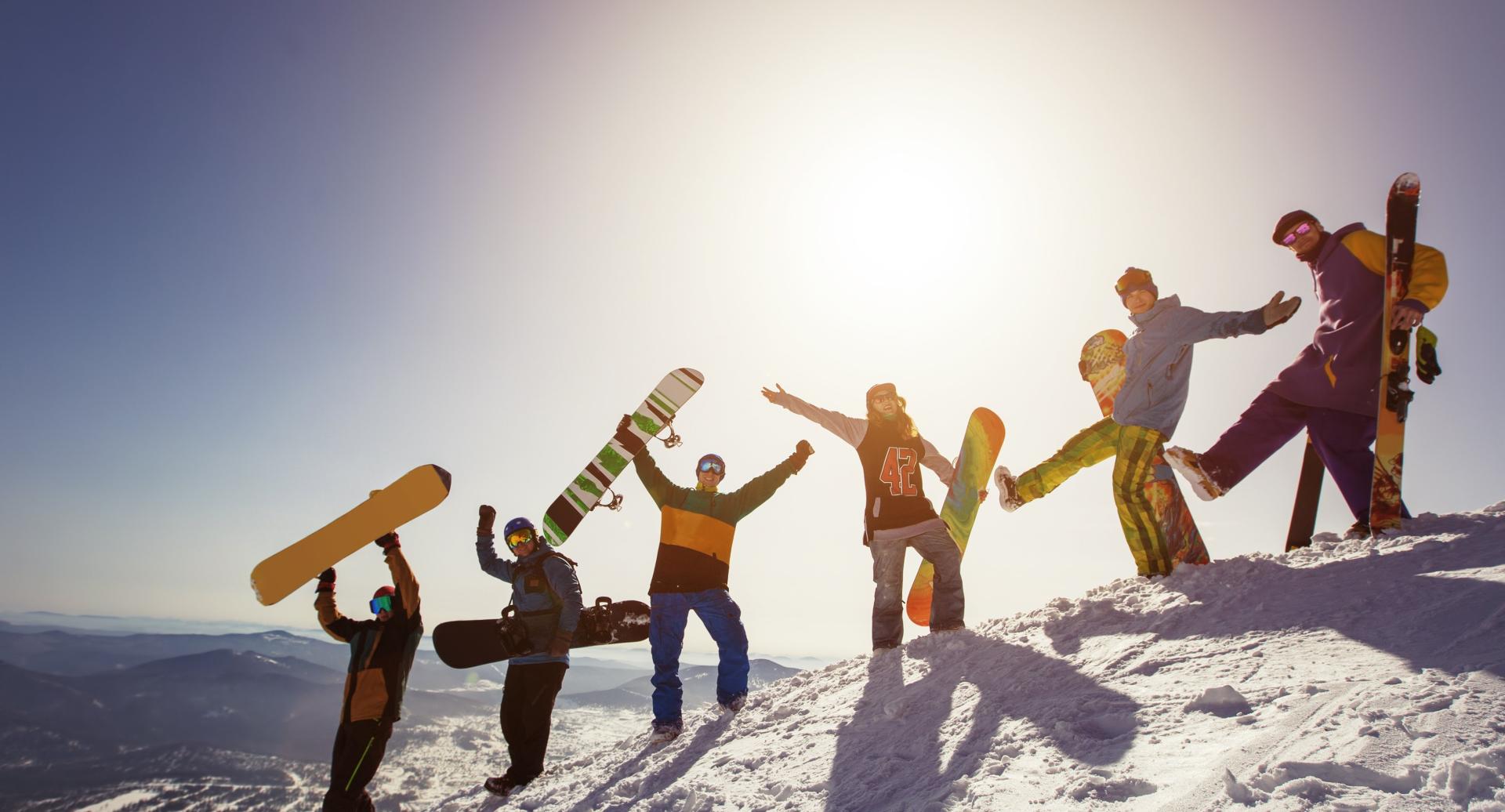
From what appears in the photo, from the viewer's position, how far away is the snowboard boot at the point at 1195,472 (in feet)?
17.1

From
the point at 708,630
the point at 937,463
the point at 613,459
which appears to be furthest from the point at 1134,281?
the point at 613,459

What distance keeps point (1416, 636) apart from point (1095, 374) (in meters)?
4.07

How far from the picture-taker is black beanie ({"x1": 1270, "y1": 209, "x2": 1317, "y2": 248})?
5297 mm

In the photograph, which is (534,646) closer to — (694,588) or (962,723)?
(694,588)

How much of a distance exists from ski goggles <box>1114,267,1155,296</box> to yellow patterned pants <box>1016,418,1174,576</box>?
3.81 feet

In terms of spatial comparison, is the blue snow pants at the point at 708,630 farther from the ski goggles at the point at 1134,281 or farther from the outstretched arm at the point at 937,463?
the ski goggles at the point at 1134,281

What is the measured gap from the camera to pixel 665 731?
5.62 meters

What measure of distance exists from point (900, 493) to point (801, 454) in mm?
1156

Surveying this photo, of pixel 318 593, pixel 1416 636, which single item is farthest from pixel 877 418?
pixel 318 593

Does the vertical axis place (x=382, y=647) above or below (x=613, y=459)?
below

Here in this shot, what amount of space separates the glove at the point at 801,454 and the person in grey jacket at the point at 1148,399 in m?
2.59

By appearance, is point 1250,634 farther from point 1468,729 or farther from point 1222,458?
point 1222,458

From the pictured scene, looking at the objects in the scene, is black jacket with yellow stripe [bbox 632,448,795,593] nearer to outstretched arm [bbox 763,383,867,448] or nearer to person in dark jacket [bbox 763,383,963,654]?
outstretched arm [bbox 763,383,867,448]

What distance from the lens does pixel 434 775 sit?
17275cm
